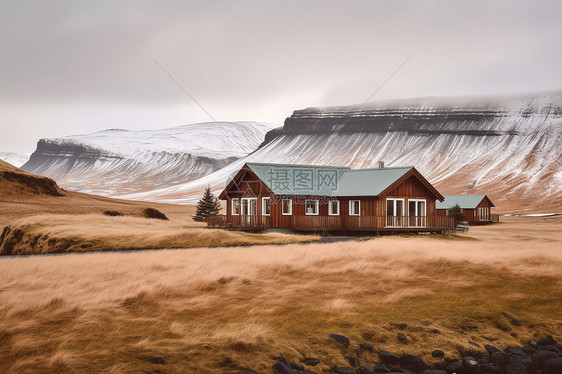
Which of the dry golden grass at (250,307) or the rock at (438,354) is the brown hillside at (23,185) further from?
the rock at (438,354)

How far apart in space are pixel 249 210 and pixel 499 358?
3988 cm

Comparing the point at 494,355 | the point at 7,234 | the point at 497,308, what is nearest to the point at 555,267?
the point at 497,308

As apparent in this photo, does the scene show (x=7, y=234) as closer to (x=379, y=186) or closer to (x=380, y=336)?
(x=379, y=186)

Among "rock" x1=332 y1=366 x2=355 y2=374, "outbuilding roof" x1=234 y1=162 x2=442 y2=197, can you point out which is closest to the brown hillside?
"outbuilding roof" x1=234 y1=162 x2=442 y2=197

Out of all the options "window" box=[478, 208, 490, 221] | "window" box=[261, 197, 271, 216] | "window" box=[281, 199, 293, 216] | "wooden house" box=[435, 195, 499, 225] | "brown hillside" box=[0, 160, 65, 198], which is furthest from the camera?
"window" box=[478, 208, 490, 221]

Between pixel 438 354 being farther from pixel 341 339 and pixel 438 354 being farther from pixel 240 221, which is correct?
pixel 240 221

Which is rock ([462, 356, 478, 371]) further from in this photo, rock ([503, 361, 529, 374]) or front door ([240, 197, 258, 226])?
front door ([240, 197, 258, 226])

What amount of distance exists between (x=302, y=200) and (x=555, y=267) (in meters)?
28.5

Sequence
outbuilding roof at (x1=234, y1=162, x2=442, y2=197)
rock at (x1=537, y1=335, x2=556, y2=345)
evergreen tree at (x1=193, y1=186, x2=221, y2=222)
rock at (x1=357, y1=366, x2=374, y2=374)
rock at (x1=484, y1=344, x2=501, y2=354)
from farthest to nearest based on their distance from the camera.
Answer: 1. evergreen tree at (x1=193, y1=186, x2=221, y2=222)
2. outbuilding roof at (x1=234, y1=162, x2=442, y2=197)
3. rock at (x1=537, y1=335, x2=556, y2=345)
4. rock at (x1=484, y1=344, x2=501, y2=354)
5. rock at (x1=357, y1=366, x2=374, y2=374)

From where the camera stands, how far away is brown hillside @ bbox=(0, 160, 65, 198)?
6612 cm

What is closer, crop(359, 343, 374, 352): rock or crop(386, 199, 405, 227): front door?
crop(359, 343, 374, 352): rock

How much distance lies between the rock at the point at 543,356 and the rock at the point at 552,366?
29cm

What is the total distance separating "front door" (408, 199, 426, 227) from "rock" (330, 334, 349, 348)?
36.5 metres

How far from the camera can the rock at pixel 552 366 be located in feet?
46.1
